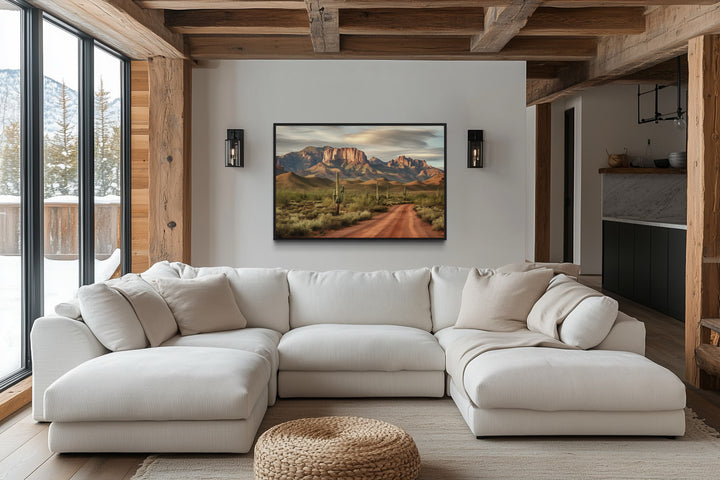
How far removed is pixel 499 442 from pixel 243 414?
1.27 m

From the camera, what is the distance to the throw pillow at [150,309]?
3.99 m

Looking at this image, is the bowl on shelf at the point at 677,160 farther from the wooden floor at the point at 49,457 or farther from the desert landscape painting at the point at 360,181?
the wooden floor at the point at 49,457

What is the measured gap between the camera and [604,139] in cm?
995

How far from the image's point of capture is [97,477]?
3119 mm

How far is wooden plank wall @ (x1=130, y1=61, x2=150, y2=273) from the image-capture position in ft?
21.2

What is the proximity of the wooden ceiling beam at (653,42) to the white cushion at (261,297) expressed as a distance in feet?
10.3

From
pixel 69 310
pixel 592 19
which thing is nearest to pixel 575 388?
pixel 69 310

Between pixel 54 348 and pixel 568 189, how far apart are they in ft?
28.3

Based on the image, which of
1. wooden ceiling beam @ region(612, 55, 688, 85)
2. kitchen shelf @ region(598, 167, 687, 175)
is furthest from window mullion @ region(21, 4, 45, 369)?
kitchen shelf @ region(598, 167, 687, 175)

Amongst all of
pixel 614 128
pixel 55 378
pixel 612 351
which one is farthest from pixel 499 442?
pixel 614 128

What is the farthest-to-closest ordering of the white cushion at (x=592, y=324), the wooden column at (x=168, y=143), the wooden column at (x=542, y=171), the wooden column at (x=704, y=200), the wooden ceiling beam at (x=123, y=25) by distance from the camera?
1. the wooden column at (x=542, y=171)
2. the wooden column at (x=168, y=143)
3. the wooden column at (x=704, y=200)
4. the wooden ceiling beam at (x=123, y=25)
5. the white cushion at (x=592, y=324)

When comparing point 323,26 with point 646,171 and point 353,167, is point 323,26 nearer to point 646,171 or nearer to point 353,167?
point 353,167

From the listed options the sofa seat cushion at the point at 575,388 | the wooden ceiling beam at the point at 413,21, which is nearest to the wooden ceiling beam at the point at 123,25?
the wooden ceiling beam at the point at 413,21

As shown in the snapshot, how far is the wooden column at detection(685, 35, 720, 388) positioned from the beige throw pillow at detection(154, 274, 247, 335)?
293cm
